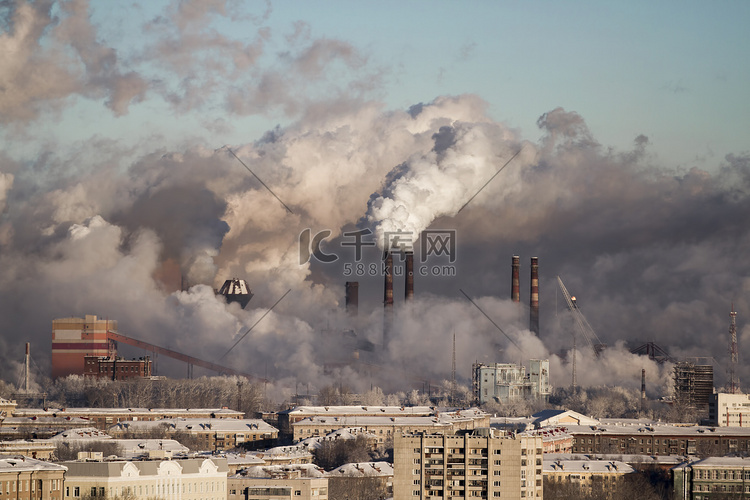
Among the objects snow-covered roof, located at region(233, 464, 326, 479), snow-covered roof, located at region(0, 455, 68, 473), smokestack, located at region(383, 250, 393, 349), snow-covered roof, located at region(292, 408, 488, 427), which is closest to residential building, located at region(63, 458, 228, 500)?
snow-covered roof, located at region(0, 455, 68, 473)

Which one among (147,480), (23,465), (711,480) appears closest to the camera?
(23,465)

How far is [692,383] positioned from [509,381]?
1241cm

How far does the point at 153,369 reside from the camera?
10775cm

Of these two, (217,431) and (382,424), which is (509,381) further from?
(217,431)

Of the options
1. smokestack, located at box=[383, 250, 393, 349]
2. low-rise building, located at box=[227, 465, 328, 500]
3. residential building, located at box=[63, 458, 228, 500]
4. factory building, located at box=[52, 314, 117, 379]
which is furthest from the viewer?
factory building, located at box=[52, 314, 117, 379]

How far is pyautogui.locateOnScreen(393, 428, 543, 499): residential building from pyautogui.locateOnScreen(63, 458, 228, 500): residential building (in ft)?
21.2

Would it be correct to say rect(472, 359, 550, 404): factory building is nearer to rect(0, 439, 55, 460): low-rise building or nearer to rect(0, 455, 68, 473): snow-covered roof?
rect(0, 439, 55, 460): low-rise building

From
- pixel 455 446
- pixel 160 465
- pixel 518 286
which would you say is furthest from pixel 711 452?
pixel 160 465

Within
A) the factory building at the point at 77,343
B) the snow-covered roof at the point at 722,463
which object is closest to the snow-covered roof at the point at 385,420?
the factory building at the point at 77,343

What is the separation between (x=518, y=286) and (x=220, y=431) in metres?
24.4

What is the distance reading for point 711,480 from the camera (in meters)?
66.1

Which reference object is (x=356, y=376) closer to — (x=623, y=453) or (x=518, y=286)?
(x=518, y=286)

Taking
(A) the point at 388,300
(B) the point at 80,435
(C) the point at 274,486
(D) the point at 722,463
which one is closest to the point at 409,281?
(A) the point at 388,300

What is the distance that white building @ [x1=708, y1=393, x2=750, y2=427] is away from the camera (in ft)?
345
